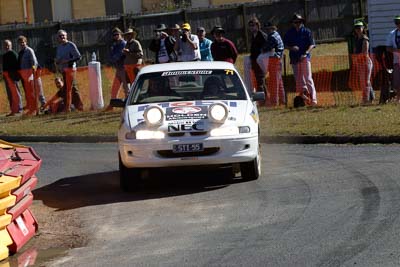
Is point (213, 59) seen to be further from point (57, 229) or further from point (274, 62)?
point (57, 229)

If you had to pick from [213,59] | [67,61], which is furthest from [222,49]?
[67,61]

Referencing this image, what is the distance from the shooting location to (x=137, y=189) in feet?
41.6

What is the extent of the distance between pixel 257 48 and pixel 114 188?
9.09 m

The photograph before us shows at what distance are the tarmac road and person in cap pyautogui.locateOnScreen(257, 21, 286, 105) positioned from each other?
5.49 metres

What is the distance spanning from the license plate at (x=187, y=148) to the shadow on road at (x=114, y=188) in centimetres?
54

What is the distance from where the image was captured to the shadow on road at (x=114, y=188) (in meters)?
12.2

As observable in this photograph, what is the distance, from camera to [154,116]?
483 inches

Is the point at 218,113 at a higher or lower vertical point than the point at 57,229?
higher

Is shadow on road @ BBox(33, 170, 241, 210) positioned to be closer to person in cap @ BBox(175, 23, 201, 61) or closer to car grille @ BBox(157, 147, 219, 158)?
car grille @ BBox(157, 147, 219, 158)

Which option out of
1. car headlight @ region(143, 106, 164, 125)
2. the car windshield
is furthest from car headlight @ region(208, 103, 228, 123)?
the car windshield

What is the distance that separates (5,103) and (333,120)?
452 inches

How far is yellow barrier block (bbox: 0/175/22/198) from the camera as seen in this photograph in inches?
363

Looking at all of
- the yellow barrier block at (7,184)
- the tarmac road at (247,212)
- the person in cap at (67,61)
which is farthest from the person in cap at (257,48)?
the yellow barrier block at (7,184)

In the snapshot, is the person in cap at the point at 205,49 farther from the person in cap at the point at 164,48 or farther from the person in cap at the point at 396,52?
the person in cap at the point at 396,52
